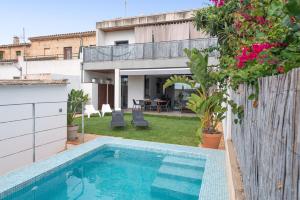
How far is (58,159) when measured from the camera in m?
8.43

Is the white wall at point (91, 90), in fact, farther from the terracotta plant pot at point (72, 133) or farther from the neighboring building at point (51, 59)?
the terracotta plant pot at point (72, 133)

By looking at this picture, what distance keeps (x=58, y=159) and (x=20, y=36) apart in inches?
1484

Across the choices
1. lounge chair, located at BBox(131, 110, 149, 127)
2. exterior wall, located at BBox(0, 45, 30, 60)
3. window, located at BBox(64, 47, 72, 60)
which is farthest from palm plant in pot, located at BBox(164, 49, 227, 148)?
exterior wall, located at BBox(0, 45, 30, 60)

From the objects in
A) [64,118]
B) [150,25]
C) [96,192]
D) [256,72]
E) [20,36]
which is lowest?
[96,192]

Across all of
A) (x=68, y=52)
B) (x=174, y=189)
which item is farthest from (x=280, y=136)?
(x=68, y=52)

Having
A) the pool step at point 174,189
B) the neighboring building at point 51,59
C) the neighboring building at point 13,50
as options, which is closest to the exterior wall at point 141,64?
the neighboring building at point 51,59

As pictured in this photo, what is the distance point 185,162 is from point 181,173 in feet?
2.46

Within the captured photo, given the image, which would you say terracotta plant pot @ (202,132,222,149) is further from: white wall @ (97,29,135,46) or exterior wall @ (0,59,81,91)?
white wall @ (97,29,135,46)

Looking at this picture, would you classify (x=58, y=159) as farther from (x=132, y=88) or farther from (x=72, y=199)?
(x=132, y=88)

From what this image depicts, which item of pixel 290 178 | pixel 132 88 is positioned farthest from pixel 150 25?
pixel 290 178

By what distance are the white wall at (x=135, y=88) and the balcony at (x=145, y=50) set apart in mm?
3843

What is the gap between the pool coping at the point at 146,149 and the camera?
6.11 meters

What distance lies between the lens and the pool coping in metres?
6.11

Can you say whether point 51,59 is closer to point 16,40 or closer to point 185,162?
point 16,40
